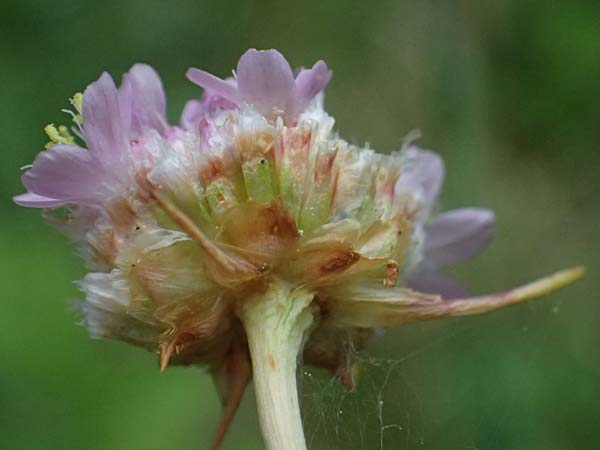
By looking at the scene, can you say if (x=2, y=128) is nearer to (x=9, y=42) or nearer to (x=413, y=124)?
(x=9, y=42)

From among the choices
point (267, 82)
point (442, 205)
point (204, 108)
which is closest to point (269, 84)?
point (267, 82)

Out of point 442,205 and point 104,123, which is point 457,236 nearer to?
point 104,123

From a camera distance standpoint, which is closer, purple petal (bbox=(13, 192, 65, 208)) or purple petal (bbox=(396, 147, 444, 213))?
purple petal (bbox=(13, 192, 65, 208))

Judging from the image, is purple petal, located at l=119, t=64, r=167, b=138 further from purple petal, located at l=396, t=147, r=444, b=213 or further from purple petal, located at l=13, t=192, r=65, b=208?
purple petal, located at l=396, t=147, r=444, b=213

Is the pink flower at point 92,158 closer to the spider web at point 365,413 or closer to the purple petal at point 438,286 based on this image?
the spider web at point 365,413

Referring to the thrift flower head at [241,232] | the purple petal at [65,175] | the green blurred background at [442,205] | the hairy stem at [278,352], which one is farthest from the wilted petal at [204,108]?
the green blurred background at [442,205]

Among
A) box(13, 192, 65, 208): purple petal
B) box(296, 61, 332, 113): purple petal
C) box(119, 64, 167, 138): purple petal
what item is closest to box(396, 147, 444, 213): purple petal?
box(296, 61, 332, 113): purple petal
